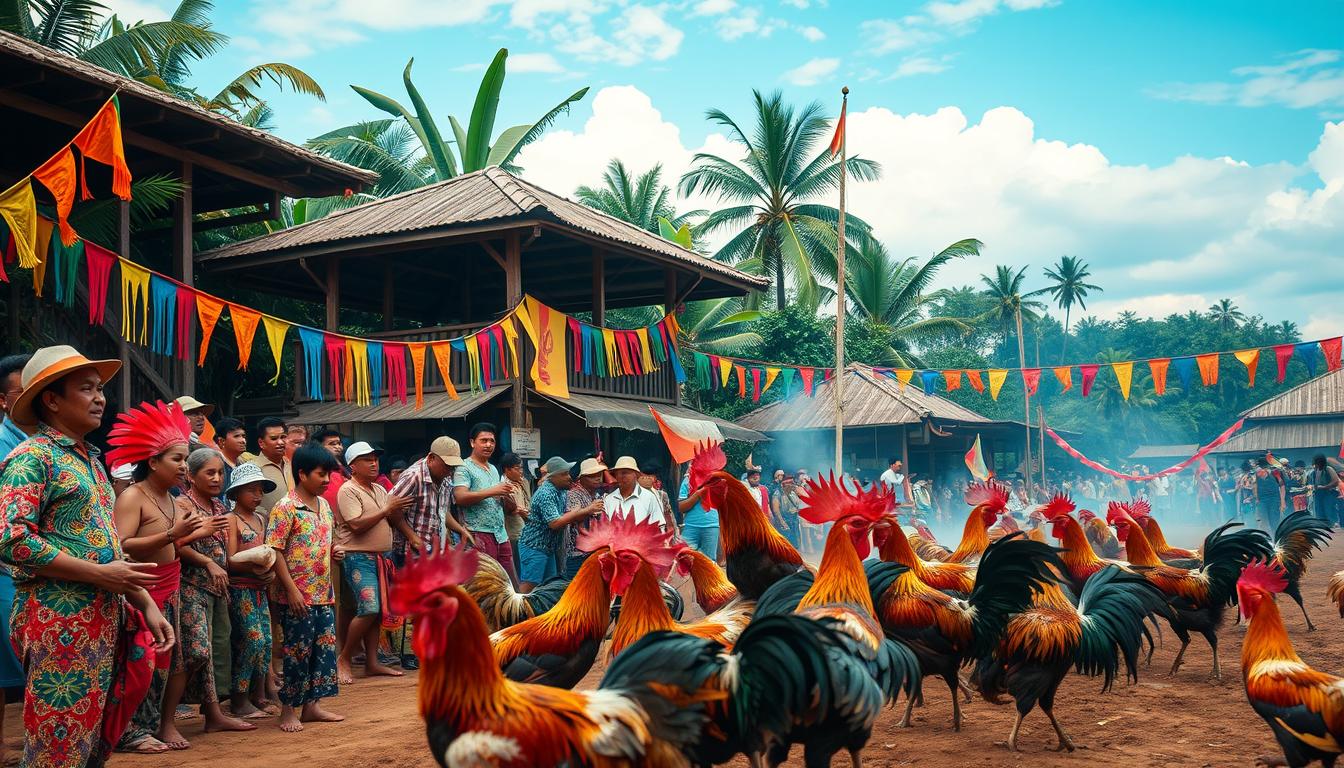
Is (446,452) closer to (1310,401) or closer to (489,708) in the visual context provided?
(489,708)

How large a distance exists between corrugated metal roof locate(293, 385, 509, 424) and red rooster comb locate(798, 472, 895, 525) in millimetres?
8808

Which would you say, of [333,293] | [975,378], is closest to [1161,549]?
[333,293]

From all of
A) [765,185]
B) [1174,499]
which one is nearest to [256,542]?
[765,185]

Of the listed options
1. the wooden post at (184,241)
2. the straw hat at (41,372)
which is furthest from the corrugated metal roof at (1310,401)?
the straw hat at (41,372)

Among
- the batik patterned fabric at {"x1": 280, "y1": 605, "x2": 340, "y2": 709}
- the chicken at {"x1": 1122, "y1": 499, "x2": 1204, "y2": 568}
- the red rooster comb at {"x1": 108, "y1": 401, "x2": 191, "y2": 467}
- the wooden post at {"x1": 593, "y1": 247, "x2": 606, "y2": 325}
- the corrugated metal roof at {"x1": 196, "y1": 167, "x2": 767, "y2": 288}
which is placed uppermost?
the corrugated metal roof at {"x1": 196, "y1": 167, "x2": 767, "y2": 288}

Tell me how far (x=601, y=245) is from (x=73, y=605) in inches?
448

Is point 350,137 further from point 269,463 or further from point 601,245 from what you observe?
point 269,463

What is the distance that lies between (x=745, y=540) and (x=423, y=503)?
3021 millimetres

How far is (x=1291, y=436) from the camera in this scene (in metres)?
36.4

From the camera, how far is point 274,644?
6719 mm

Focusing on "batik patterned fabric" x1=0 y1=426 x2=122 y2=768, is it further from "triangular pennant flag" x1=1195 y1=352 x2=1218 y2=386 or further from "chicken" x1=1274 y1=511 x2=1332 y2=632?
"triangular pennant flag" x1=1195 y1=352 x2=1218 y2=386

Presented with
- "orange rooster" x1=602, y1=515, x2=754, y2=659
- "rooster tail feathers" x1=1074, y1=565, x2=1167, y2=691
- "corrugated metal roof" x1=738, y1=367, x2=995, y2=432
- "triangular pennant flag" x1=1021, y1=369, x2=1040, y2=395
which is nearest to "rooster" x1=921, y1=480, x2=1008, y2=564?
"rooster tail feathers" x1=1074, y1=565, x2=1167, y2=691

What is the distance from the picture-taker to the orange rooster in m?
4.23

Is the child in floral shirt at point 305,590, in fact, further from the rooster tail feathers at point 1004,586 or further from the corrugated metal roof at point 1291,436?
the corrugated metal roof at point 1291,436
